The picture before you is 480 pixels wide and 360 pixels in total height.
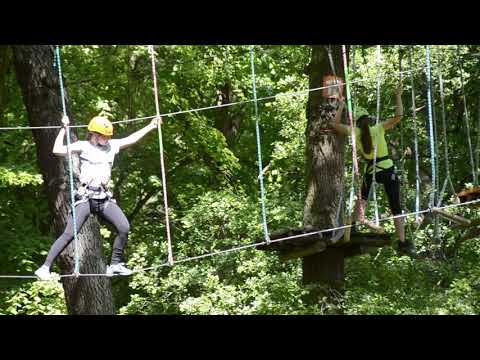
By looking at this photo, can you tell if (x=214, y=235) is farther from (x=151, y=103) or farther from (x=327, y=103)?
(x=327, y=103)

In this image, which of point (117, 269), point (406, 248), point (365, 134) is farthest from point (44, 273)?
point (406, 248)

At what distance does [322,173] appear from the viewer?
7.74m

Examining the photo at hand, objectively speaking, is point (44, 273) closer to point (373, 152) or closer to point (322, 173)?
point (373, 152)

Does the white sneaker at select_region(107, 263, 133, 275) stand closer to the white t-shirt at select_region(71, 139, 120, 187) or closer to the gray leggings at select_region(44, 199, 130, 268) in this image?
the gray leggings at select_region(44, 199, 130, 268)

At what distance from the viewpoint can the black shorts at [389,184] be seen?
20.2 feet

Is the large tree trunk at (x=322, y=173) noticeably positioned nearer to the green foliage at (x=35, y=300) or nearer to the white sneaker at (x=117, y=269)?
the white sneaker at (x=117, y=269)

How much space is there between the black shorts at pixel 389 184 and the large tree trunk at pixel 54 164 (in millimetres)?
2082

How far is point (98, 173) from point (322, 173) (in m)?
2.73

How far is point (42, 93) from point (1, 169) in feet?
6.98

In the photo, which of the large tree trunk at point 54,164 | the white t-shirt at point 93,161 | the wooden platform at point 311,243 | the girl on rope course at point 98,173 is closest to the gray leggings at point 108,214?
the girl on rope course at point 98,173

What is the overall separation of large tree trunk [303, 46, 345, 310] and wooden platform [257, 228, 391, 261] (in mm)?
492

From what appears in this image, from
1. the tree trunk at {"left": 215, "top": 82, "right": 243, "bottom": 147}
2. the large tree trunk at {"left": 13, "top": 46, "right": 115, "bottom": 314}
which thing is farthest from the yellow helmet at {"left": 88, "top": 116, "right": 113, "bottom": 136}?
the tree trunk at {"left": 215, "top": 82, "right": 243, "bottom": 147}

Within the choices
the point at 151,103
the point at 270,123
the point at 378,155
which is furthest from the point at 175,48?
the point at 378,155

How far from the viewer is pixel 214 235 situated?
1045 cm
